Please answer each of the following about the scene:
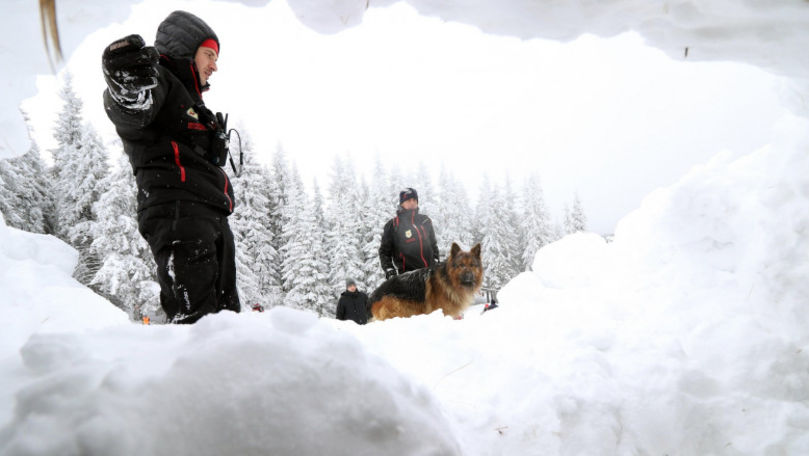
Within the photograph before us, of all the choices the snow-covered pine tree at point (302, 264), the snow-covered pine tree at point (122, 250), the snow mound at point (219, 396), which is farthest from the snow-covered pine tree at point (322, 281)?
the snow mound at point (219, 396)

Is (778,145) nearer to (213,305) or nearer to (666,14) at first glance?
(666,14)

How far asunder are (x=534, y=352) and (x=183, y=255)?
235 centimetres

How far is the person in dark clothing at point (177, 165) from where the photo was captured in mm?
2191

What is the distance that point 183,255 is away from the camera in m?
2.33

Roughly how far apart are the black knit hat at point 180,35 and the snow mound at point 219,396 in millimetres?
2305

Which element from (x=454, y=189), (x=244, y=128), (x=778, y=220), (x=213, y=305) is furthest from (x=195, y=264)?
(x=454, y=189)

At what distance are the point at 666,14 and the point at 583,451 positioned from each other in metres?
2.41

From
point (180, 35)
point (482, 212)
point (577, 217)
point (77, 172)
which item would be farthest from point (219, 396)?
point (577, 217)

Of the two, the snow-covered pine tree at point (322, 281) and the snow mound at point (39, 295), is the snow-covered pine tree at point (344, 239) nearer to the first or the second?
the snow-covered pine tree at point (322, 281)

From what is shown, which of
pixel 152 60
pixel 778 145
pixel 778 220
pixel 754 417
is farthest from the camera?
→ pixel 778 145

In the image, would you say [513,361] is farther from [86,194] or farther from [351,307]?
[86,194]

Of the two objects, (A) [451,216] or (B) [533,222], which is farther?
(B) [533,222]

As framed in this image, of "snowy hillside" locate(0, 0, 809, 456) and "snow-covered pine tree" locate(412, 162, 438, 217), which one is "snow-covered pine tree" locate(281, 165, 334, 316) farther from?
"snowy hillside" locate(0, 0, 809, 456)

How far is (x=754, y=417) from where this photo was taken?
186 centimetres
